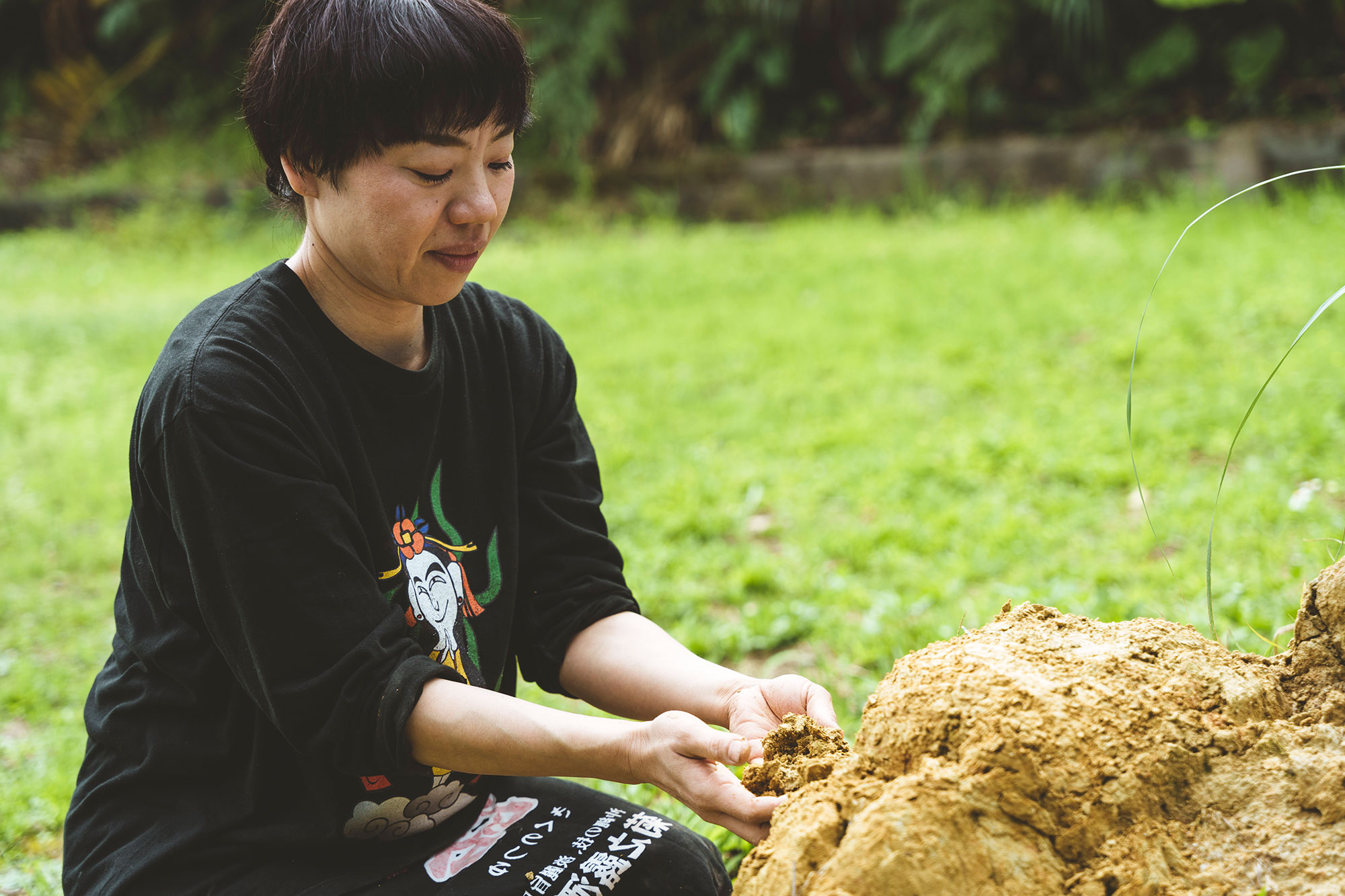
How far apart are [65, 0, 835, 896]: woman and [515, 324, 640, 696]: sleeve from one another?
13 millimetres

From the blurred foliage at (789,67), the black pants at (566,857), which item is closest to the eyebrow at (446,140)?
the black pants at (566,857)

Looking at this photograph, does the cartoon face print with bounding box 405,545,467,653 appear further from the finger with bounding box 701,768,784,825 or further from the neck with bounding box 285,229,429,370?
the finger with bounding box 701,768,784,825

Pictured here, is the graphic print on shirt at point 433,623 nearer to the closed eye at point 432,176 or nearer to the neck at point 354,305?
the neck at point 354,305

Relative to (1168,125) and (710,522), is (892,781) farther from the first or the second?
(1168,125)

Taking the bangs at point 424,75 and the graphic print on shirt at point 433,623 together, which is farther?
the graphic print on shirt at point 433,623

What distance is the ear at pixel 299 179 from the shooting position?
1.56 meters

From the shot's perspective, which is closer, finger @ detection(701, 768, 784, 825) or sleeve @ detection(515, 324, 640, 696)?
finger @ detection(701, 768, 784, 825)

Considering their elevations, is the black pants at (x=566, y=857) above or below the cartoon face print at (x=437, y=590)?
below

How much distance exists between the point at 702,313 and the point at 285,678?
507 cm

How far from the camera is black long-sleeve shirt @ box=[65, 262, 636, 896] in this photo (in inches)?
56.4

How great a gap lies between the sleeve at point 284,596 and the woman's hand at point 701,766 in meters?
0.31

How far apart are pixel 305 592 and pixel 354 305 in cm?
46

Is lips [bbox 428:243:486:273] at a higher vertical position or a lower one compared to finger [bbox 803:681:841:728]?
higher

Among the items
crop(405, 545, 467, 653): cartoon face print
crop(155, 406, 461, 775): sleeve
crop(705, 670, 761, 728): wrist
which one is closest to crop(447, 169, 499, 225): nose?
crop(155, 406, 461, 775): sleeve
